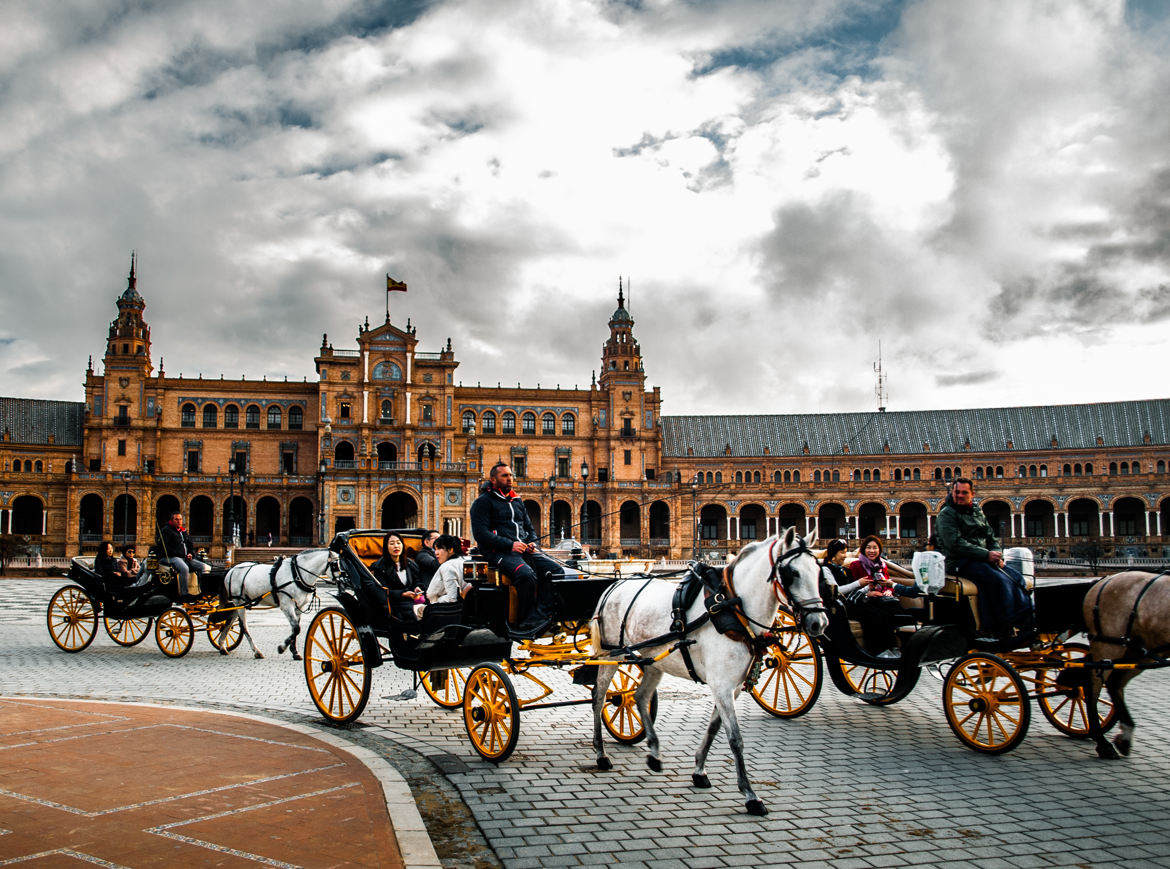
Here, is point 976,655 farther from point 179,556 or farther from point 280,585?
point 179,556

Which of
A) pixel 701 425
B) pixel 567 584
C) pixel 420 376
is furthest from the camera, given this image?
pixel 701 425

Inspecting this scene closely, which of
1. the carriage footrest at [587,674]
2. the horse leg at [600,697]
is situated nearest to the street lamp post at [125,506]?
the carriage footrest at [587,674]

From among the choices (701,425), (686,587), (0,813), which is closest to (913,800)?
(686,587)

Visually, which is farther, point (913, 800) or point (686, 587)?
point (686, 587)

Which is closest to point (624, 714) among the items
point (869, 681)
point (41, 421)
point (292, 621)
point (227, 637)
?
point (869, 681)

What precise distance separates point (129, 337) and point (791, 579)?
240 ft

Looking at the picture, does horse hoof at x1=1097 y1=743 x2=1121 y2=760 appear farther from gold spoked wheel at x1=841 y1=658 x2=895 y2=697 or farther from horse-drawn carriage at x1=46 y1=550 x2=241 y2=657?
horse-drawn carriage at x1=46 y1=550 x2=241 y2=657

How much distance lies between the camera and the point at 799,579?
7547 mm

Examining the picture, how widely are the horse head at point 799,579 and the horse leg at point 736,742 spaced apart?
2.80 feet

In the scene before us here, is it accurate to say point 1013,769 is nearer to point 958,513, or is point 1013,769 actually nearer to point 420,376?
point 958,513

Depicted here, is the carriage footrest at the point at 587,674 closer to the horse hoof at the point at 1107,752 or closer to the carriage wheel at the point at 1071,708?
the carriage wheel at the point at 1071,708

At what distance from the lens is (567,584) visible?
9.38 meters

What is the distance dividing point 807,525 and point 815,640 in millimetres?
67682

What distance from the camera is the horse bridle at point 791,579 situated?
293 inches
